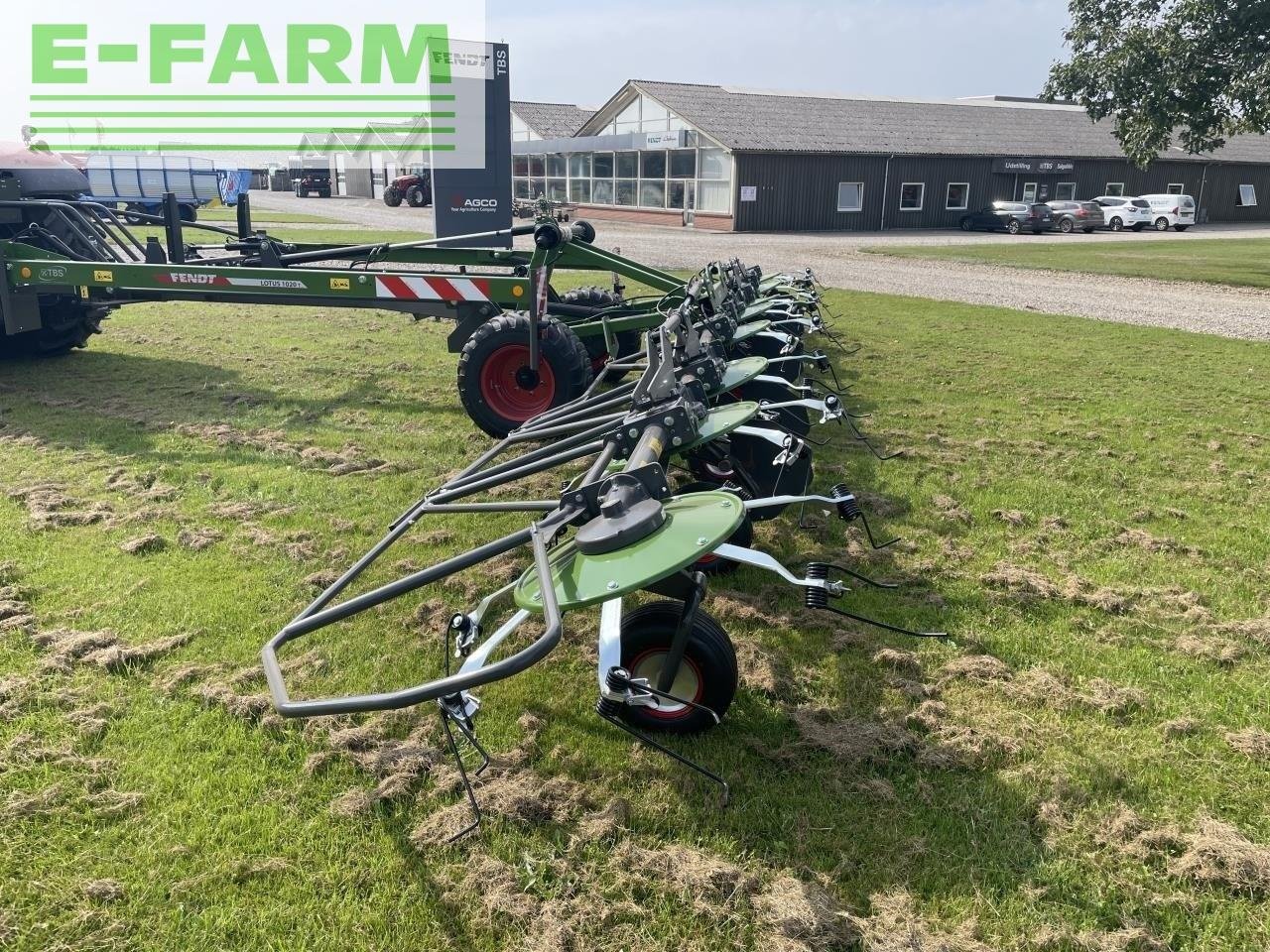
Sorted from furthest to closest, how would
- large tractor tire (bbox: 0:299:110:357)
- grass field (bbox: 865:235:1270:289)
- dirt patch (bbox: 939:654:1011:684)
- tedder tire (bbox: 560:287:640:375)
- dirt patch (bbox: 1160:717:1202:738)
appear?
grass field (bbox: 865:235:1270:289)
large tractor tire (bbox: 0:299:110:357)
tedder tire (bbox: 560:287:640:375)
dirt patch (bbox: 939:654:1011:684)
dirt patch (bbox: 1160:717:1202:738)

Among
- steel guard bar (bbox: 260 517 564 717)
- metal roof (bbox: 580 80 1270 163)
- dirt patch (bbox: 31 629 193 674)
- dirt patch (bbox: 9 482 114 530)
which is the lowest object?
dirt patch (bbox: 31 629 193 674)

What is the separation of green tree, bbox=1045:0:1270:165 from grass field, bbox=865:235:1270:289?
8.46 feet

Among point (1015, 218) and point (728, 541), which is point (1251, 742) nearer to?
point (728, 541)

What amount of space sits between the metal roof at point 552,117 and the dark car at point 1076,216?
2031 cm

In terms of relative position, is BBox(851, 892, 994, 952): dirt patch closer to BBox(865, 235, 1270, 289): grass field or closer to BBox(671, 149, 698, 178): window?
BBox(865, 235, 1270, 289): grass field

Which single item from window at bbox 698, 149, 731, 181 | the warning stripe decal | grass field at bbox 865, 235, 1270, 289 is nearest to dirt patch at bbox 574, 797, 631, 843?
the warning stripe decal

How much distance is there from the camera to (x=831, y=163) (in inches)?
1318

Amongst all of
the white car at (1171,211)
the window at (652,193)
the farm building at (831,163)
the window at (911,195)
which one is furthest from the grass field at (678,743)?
the white car at (1171,211)

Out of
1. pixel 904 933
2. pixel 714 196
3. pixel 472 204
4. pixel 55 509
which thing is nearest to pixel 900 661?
pixel 904 933

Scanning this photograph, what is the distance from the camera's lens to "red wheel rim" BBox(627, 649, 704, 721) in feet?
10.4

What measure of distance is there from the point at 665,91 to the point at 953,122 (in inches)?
495

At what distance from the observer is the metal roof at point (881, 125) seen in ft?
108

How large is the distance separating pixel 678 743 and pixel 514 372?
4.10 m

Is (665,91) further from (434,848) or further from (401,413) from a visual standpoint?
(434,848)
